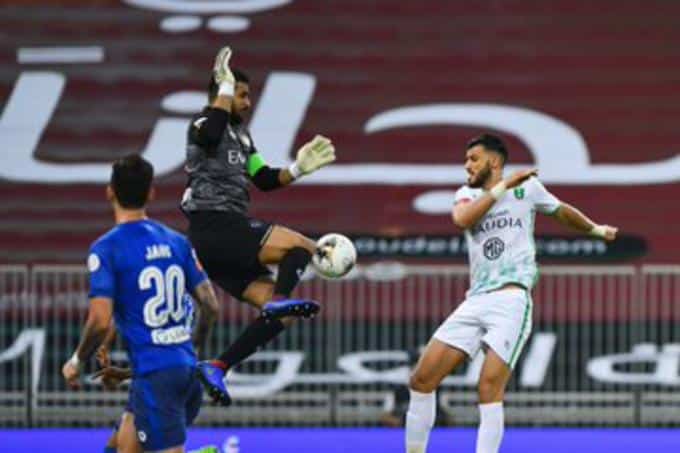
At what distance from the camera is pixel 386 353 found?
19.3 meters

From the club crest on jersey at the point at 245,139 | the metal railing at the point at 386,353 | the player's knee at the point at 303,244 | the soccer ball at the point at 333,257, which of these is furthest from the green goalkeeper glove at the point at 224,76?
the metal railing at the point at 386,353

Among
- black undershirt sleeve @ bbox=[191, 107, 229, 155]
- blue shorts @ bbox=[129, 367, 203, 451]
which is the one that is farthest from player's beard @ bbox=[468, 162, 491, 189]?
blue shorts @ bbox=[129, 367, 203, 451]

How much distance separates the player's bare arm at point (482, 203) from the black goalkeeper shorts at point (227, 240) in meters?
1.17

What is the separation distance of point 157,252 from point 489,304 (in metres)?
2.93

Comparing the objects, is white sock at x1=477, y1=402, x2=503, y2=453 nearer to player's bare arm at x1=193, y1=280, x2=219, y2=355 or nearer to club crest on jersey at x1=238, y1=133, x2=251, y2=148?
player's bare arm at x1=193, y1=280, x2=219, y2=355

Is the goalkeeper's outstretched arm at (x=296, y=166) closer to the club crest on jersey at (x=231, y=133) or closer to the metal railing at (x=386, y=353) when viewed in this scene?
the club crest on jersey at (x=231, y=133)

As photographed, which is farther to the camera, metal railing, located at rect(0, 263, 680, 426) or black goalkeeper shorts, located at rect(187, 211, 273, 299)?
metal railing, located at rect(0, 263, 680, 426)

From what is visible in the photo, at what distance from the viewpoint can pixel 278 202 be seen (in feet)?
66.1

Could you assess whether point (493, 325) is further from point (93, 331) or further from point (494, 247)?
point (93, 331)

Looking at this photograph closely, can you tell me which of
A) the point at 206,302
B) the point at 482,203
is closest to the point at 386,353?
the point at 482,203

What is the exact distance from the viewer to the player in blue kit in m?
9.54

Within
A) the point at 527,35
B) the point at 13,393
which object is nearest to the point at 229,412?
the point at 13,393

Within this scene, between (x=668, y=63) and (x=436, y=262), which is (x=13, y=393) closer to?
(x=436, y=262)

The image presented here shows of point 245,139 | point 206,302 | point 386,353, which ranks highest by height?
point 245,139
